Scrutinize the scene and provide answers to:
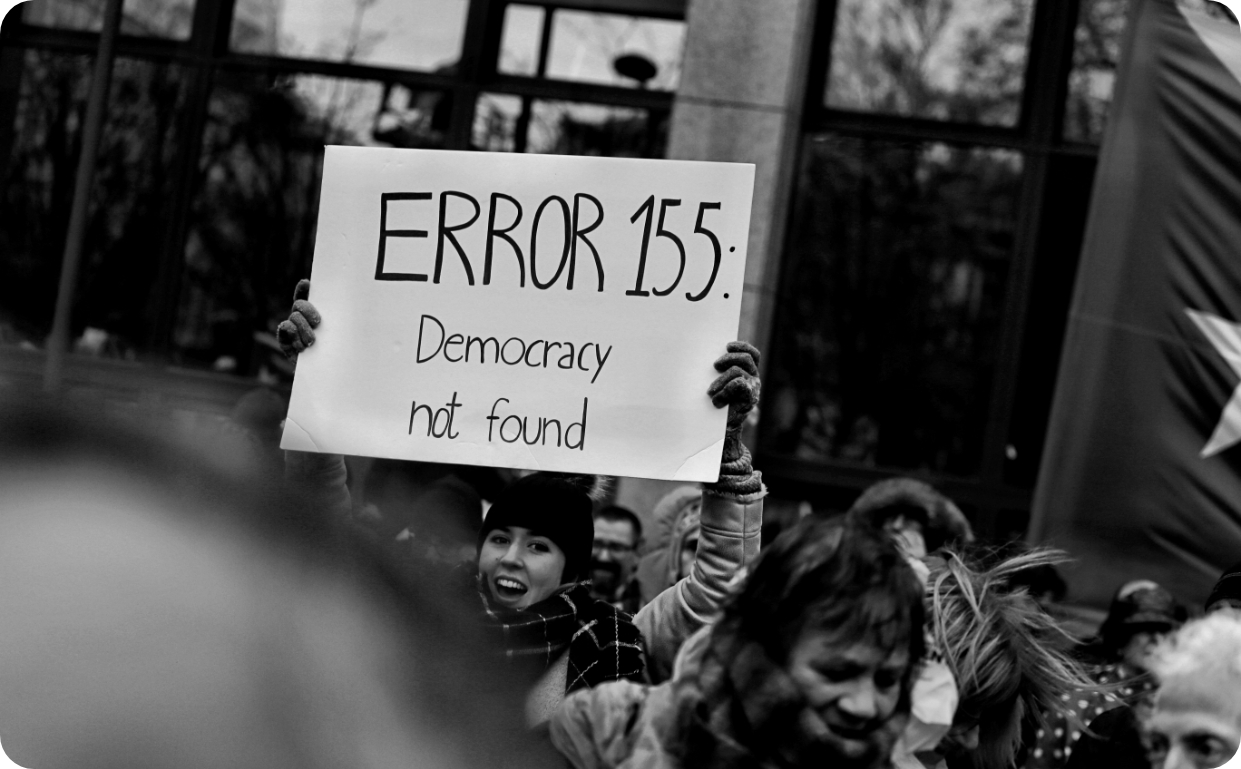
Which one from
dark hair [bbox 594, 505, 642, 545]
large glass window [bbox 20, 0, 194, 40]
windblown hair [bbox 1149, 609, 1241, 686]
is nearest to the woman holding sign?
windblown hair [bbox 1149, 609, 1241, 686]

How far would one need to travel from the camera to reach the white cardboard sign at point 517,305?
8.01 ft

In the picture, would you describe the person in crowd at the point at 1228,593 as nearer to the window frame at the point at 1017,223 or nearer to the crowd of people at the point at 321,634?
the crowd of people at the point at 321,634

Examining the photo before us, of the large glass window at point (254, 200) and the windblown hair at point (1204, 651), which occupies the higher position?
the large glass window at point (254, 200)

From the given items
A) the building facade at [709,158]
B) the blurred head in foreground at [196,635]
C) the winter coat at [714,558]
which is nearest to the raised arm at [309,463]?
the blurred head in foreground at [196,635]

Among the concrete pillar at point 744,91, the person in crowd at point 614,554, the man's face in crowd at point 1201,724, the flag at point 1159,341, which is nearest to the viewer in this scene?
the man's face in crowd at point 1201,724

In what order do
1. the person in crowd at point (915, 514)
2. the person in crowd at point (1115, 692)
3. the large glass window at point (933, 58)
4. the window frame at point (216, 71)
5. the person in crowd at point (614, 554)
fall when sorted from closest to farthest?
the person in crowd at point (1115, 692) < the person in crowd at point (915, 514) < the person in crowd at point (614, 554) < the large glass window at point (933, 58) < the window frame at point (216, 71)

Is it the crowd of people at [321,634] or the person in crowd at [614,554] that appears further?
the person in crowd at [614,554]

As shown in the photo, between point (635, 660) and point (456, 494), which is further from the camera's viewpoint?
point (456, 494)

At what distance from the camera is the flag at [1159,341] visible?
508cm

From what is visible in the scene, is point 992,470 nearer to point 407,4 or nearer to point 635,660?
point 407,4

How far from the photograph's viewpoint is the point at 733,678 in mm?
1704

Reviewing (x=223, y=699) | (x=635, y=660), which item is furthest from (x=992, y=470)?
(x=223, y=699)

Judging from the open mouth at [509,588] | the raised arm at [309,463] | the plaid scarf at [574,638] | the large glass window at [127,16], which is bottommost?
the plaid scarf at [574,638]

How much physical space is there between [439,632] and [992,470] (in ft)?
15.8
